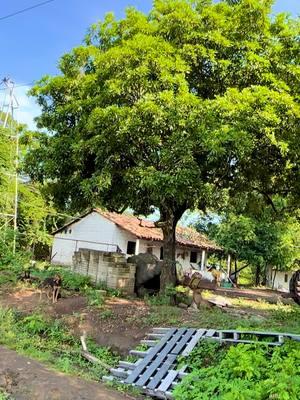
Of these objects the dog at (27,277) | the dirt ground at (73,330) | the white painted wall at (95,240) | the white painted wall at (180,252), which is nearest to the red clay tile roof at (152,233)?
the white painted wall at (95,240)

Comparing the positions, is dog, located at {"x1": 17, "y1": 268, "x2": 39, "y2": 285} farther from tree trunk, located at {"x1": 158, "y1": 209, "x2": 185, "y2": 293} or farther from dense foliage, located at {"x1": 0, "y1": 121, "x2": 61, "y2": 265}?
tree trunk, located at {"x1": 158, "y1": 209, "x2": 185, "y2": 293}

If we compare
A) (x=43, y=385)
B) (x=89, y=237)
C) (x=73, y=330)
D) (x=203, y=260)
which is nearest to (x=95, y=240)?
(x=89, y=237)

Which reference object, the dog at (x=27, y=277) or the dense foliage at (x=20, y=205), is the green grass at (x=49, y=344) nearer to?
the dog at (x=27, y=277)

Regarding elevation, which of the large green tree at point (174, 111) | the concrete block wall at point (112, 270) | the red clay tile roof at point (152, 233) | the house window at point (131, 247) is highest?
the large green tree at point (174, 111)

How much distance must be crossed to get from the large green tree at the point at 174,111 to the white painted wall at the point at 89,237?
14.6 meters

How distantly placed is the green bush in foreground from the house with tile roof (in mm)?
20247

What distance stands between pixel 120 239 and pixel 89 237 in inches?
114

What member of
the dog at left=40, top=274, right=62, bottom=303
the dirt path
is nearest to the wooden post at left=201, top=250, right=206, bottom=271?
the dog at left=40, top=274, right=62, bottom=303

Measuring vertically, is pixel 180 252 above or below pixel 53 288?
above

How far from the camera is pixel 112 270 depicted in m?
14.1

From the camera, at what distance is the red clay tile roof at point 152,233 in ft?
96.1

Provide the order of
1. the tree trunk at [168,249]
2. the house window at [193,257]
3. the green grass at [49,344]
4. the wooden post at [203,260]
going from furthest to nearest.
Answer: the house window at [193,257] < the wooden post at [203,260] < the tree trunk at [168,249] < the green grass at [49,344]

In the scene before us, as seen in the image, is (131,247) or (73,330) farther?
(131,247)

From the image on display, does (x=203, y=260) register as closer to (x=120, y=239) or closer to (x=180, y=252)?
(x=180, y=252)
